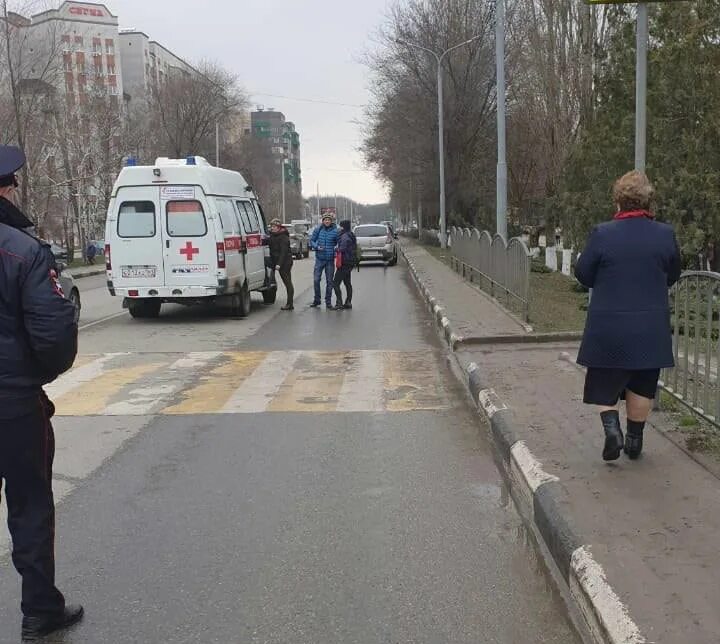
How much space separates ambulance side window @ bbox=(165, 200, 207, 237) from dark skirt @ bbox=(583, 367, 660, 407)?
962 cm

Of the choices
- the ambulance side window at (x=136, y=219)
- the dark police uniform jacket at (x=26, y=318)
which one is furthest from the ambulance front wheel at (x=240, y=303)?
the dark police uniform jacket at (x=26, y=318)

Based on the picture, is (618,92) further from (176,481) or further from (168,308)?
(176,481)

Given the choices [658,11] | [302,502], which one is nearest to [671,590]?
[302,502]

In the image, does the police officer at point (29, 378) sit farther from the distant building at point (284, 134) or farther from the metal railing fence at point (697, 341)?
the distant building at point (284, 134)

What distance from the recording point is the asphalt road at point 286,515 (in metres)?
3.40

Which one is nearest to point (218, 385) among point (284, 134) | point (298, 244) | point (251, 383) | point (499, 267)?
point (251, 383)

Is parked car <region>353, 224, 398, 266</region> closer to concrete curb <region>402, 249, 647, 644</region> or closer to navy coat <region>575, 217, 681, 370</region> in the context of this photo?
concrete curb <region>402, 249, 647, 644</region>

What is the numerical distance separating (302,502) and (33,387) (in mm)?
2231

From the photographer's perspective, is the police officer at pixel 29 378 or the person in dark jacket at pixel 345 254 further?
the person in dark jacket at pixel 345 254

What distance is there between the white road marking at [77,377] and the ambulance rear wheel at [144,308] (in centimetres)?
400

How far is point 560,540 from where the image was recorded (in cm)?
384

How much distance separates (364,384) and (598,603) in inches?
214

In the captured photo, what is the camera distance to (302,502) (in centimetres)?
486

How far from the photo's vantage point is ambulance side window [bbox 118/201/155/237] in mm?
13344
